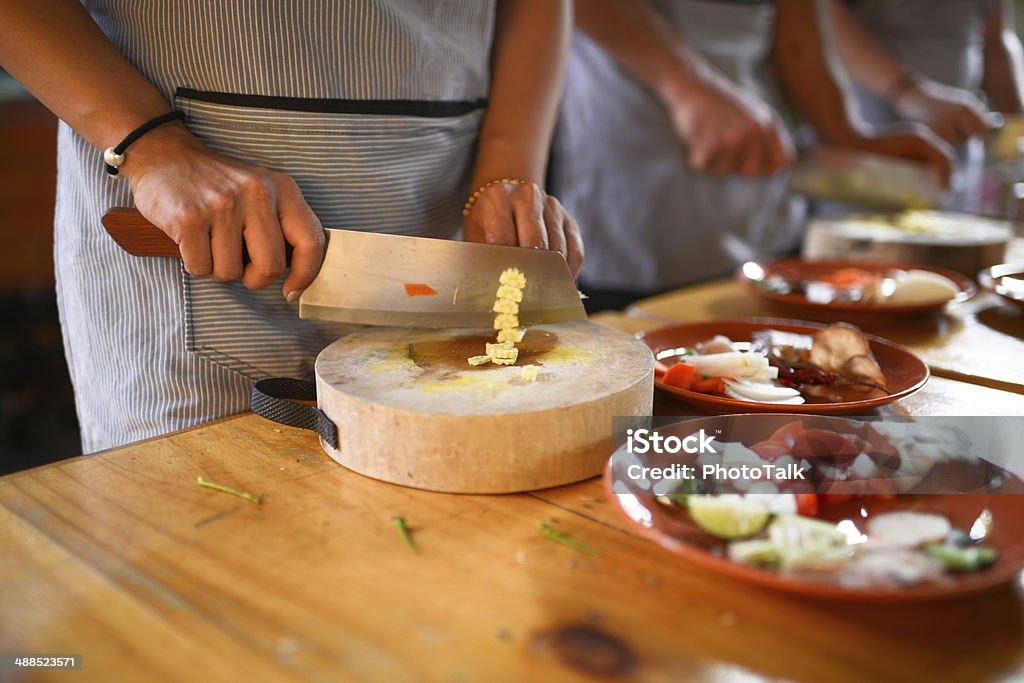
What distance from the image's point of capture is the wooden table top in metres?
0.66

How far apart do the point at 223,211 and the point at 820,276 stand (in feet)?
4.64

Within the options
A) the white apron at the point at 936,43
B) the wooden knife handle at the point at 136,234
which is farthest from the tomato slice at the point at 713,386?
the white apron at the point at 936,43

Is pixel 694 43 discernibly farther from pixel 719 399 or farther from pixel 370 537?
pixel 370 537

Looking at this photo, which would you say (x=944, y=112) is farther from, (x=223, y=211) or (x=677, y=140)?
(x=223, y=211)

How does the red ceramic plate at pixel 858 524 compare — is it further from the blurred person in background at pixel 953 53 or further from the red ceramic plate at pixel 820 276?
the blurred person in background at pixel 953 53

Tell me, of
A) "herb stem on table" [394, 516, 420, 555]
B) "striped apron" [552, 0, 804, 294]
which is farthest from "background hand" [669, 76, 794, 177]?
"herb stem on table" [394, 516, 420, 555]

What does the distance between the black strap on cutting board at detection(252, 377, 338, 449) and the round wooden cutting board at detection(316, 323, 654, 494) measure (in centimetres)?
1

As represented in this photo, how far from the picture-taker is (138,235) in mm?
1075

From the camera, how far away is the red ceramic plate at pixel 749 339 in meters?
1.10

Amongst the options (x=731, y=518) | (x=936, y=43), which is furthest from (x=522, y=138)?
(x=936, y=43)

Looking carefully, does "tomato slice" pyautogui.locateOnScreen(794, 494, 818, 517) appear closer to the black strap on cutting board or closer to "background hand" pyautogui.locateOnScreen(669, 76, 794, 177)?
the black strap on cutting board

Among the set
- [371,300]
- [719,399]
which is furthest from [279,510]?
[719,399]

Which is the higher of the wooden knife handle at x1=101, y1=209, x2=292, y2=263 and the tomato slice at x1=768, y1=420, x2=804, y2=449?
the wooden knife handle at x1=101, y1=209, x2=292, y2=263

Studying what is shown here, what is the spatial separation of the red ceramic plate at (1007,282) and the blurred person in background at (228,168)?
2.96 ft
